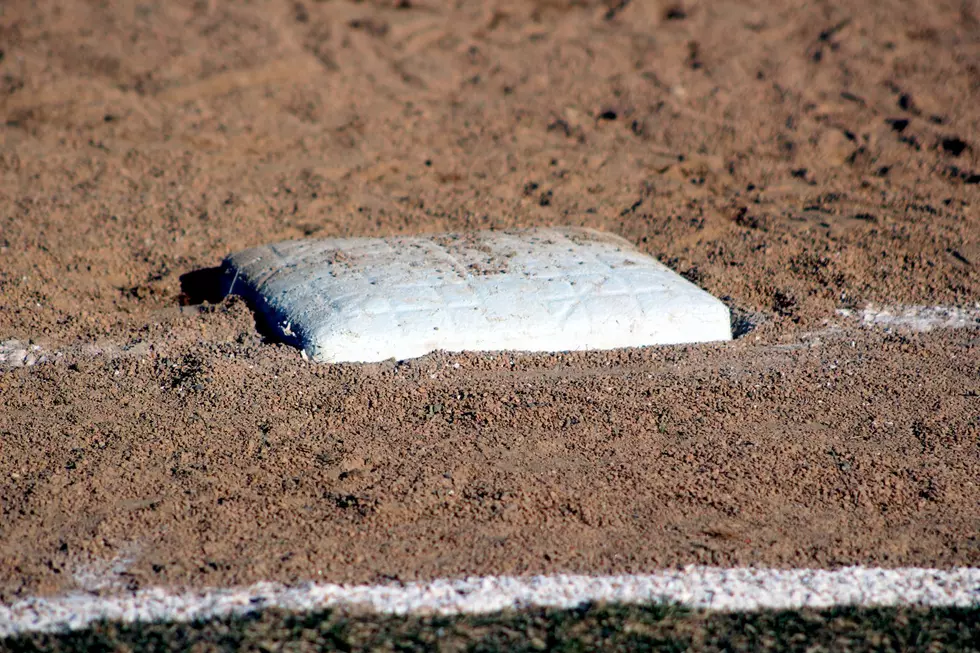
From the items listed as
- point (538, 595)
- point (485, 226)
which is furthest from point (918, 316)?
point (538, 595)

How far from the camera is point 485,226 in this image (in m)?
5.14

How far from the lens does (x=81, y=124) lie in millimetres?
5980

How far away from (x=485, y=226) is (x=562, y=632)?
3.12 m

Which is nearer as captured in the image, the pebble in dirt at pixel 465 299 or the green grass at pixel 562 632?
the green grass at pixel 562 632

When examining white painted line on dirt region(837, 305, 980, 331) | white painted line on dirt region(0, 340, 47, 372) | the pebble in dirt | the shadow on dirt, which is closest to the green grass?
the pebble in dirt

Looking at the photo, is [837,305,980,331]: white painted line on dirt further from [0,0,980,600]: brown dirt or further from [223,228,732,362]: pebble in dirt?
[223,228,732,362]: pebble in dirt

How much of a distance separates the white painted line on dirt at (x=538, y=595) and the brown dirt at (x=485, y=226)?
0.07 meters

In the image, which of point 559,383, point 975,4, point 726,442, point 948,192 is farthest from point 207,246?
point 975,4

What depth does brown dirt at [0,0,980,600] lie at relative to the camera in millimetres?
2656

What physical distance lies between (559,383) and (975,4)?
20.2ft

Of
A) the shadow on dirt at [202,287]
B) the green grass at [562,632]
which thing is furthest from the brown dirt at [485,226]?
the green grass at [562,632]

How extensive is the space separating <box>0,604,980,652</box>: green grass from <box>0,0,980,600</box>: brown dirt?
21cm

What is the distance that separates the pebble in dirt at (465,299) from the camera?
3650 mm

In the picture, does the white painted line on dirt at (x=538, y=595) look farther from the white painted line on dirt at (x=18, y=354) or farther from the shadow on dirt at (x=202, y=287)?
the shadow on dirt at (x=202, y=287)
